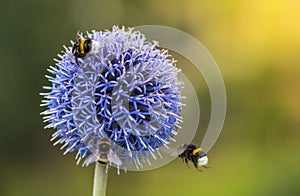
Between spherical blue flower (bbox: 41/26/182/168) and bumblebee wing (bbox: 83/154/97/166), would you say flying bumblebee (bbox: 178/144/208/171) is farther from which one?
bumblebee wing (bbox: 83/154/97/166)

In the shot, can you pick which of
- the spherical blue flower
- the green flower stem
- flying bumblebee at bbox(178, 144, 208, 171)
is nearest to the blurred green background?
flying bumblebee at bbox(178, 144, 208, 171)

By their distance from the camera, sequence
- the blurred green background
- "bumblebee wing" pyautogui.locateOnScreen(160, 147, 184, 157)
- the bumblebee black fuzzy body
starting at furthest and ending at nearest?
the blurred green background → "bumblebee wing" pyautogui.locateOnScreen(160, 147, 184, 157) → the bumblebee black fuzzy body

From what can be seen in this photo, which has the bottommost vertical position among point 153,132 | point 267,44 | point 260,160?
point 153,132

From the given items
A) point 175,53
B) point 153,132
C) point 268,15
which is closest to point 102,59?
point 153,132

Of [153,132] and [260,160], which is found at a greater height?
[260,160]

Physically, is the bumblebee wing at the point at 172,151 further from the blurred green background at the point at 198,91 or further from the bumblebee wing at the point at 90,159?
the blurred green background at the point at 198,91

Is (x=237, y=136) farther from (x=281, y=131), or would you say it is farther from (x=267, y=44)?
(x=267, y=44)

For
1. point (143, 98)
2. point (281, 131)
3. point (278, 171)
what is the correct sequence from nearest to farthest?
point (143, 98) → point (278, 171) → point (281, 131)
